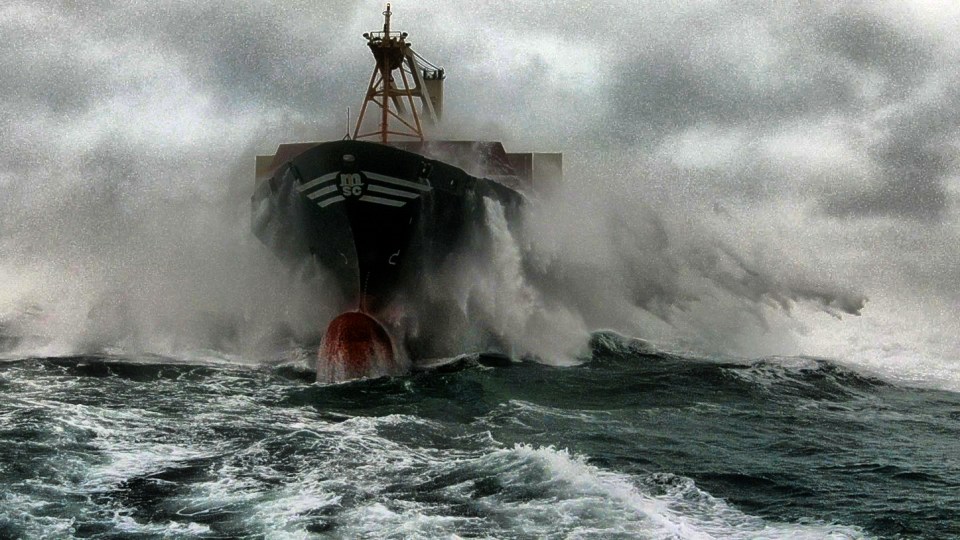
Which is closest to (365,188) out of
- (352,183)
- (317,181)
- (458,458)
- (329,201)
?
(352,183)

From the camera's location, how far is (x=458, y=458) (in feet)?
36.7

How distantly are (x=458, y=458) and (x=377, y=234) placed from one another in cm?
1059

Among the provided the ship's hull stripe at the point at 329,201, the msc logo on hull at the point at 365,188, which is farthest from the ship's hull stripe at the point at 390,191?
the ship's hull stripe at the point at 329,201

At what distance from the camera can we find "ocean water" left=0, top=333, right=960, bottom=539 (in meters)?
8.53

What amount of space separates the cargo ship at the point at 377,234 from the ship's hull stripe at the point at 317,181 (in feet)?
0.08

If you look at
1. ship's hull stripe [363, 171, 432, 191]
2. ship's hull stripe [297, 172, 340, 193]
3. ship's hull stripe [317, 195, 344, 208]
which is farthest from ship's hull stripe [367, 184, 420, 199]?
ship's hull stripe [297, 172, 340, 193]

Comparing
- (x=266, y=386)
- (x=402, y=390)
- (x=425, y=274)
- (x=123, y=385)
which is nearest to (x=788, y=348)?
(x=425, y=274)

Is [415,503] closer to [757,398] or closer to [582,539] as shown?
[582,539]

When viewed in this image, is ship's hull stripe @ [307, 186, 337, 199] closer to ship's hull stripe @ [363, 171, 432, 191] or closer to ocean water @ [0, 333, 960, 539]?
ship's hull stripe @ [363, 171, 432, 191]

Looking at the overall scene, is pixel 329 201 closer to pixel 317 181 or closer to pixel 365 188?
pixel 317 181

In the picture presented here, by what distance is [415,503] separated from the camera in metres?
9.08

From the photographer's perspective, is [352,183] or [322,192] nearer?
[352,183]

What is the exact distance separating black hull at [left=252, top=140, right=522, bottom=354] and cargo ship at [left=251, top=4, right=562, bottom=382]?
1.1 inches

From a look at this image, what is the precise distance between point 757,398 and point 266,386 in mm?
10742
